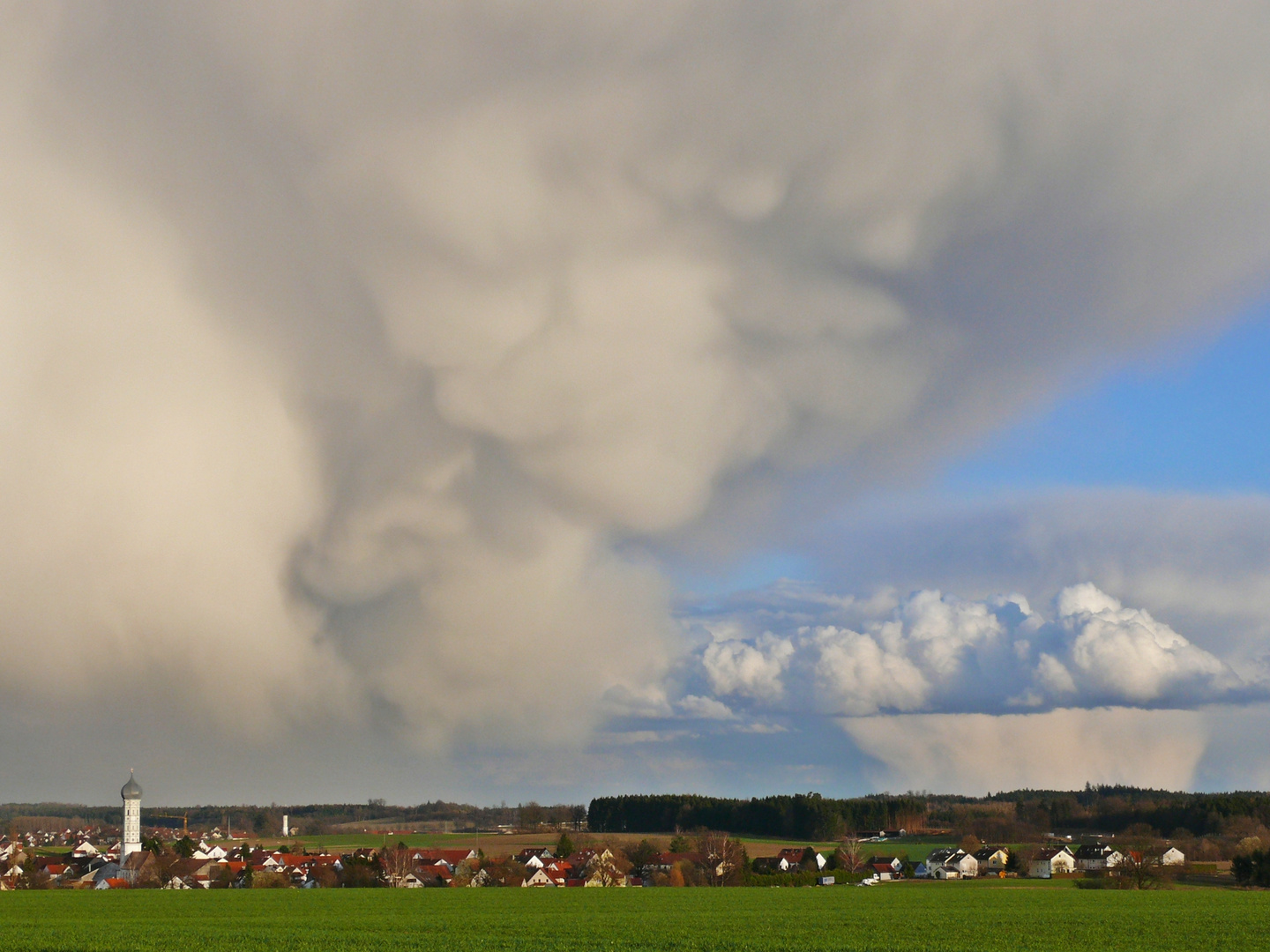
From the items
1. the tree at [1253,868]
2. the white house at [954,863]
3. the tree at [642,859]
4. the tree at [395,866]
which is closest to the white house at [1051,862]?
the white house at [954,863]

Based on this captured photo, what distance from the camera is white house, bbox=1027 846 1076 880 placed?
147m

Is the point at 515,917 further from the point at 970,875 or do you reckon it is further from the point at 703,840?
the point at 970,875

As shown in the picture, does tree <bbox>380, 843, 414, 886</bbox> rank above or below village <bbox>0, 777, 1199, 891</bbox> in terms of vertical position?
Result: above

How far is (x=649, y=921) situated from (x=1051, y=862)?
11487 cm

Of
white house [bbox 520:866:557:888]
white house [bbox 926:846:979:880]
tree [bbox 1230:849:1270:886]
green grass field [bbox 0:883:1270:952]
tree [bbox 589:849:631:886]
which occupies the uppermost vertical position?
green grass field [bbox 0:883:1270:952]

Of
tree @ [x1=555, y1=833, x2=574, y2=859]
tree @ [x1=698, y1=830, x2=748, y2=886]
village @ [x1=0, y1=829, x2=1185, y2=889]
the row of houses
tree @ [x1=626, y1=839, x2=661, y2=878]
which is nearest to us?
tree @ [x1=698, y1=830, x2=748, y2=886]

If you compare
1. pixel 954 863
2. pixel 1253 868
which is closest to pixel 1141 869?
pixel 1253 868

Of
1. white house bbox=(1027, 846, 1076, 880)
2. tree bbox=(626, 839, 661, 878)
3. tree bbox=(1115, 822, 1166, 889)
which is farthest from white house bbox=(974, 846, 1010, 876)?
tree bbox=(1115, 822, 1166, 889)

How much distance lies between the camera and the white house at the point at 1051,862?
147m

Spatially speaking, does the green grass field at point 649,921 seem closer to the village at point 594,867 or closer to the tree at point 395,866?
the tree at point 395,866

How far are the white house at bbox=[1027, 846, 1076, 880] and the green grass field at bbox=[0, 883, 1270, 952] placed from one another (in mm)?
67675

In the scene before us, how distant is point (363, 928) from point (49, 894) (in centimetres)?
5774

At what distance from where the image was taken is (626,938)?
4194 cm

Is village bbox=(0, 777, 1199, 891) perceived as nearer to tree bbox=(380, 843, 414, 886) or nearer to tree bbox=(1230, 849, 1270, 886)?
tree bbox=(380, 843, 414, 886)
